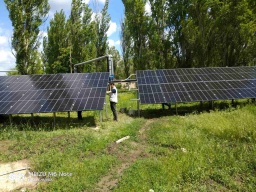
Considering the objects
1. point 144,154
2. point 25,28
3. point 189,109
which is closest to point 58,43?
point 25,28

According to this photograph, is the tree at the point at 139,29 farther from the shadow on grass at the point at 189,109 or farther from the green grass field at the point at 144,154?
the green grass field at the point at 144,154

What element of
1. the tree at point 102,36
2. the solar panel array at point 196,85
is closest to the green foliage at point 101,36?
the tree at point 102,36

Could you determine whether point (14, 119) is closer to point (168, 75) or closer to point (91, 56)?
point (168, 75)

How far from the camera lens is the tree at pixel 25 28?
21438 millimetres

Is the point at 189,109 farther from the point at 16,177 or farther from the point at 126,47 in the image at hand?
the point at 126,47

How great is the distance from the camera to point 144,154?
6629 mm

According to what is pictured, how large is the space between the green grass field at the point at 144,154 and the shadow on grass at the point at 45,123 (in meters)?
0.13

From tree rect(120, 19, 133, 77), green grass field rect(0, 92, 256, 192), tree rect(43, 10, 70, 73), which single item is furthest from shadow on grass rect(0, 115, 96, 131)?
tree rect(120, 19, 133, 77)

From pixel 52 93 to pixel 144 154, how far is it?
577 cm

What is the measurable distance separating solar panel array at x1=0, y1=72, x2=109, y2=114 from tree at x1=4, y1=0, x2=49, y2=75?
10.4 meters

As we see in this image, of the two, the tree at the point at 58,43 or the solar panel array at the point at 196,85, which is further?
the tree at the point at 58,43

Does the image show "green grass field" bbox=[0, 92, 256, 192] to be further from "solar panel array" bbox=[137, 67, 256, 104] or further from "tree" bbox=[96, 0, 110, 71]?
"tree" bbox=[96, 0, 110, 71]

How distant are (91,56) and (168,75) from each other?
52.1 feet

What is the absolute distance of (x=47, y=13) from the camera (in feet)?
76.6
